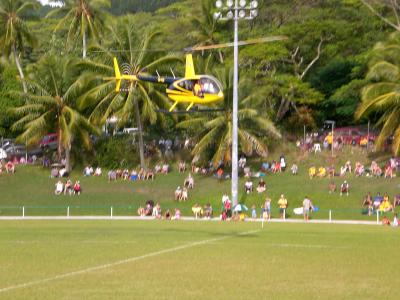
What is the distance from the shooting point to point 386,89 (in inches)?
2025

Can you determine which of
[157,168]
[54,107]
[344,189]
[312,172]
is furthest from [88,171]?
[344,189]

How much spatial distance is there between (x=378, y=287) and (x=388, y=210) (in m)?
27.5

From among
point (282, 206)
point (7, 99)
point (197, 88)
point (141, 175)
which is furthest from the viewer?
point (7, 99)

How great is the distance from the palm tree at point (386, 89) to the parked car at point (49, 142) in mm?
25273

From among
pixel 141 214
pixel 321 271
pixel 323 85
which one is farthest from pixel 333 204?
pixel 321 271

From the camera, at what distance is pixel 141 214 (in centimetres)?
4609

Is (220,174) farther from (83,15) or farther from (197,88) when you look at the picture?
(83,15)

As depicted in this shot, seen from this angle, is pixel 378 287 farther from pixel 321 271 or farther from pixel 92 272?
pixel 92 272

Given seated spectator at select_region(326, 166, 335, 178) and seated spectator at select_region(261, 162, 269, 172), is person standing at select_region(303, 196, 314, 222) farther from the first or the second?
seated spectator at select_region(261, 162, 269, 172)

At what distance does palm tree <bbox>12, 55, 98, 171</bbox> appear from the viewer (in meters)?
59.5

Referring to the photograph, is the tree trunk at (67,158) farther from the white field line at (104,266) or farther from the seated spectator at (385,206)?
the white field line at (104,266)

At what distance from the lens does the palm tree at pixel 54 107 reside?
59.5 meters

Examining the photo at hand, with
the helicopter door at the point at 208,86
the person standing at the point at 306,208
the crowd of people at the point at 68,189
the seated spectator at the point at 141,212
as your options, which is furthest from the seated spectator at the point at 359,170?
the crowd of people at the point at 68,189

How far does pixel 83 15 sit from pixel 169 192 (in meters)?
21.7
